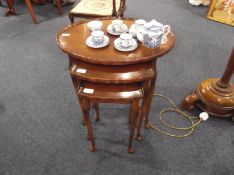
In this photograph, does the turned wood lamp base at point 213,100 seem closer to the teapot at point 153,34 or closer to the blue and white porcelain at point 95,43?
the teapot at point 153,34

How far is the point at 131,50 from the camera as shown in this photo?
1159 millimetres

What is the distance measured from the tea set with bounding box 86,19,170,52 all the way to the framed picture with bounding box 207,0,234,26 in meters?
2.18

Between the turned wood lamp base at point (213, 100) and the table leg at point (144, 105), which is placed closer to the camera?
the table leg at point (144, 105)

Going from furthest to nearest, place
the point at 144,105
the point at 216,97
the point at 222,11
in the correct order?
the point at 222,11 < the point at 216,97 < the point at 144,105

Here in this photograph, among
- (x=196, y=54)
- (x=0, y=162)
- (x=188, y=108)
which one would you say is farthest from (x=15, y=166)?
(x=196, y=54)

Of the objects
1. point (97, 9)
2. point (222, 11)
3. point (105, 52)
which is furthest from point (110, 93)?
point (222, 11)

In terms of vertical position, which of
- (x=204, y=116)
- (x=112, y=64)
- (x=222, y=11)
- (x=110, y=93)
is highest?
(x=112, y=64)

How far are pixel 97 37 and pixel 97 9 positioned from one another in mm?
1110

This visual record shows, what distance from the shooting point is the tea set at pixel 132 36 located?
3.69ft

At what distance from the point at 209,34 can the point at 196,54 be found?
0.56m

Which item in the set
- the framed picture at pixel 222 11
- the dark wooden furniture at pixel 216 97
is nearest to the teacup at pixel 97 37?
the dark wooden furniture at pixel 216 97

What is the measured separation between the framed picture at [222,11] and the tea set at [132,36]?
2179mm

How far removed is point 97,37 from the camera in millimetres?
1180

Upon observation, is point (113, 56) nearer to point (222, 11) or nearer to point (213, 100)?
point (213, 100)
